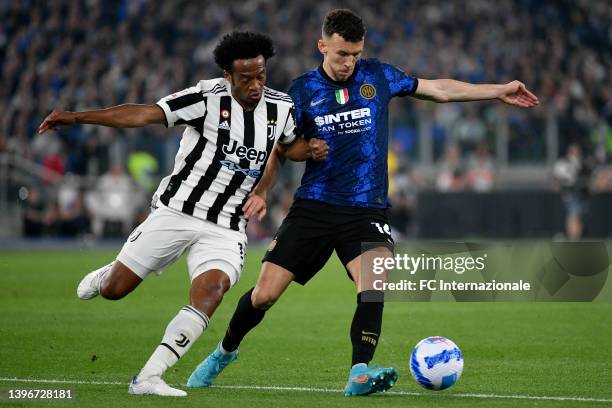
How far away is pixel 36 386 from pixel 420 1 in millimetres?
23189

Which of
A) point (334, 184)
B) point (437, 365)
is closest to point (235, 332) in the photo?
point (334, 184)

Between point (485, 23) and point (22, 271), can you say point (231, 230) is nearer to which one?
point (22, 271)

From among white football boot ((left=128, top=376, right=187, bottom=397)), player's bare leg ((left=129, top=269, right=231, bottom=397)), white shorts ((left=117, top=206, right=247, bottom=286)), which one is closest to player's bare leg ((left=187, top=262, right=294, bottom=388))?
white shorts ((left=117, top=206, right=247, bottom=286))

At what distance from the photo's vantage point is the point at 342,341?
33.2 ft

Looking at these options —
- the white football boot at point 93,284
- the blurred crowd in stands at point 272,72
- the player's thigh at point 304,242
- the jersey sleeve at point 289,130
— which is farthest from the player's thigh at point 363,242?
the blurred crowd in stands at point 272,72

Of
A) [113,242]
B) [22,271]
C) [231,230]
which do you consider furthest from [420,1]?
[231,230]

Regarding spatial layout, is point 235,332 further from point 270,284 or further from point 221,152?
point 221,152

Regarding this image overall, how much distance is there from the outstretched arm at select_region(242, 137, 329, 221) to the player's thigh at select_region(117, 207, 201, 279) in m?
0.38

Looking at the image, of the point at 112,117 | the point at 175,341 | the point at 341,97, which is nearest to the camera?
the point at 112,117

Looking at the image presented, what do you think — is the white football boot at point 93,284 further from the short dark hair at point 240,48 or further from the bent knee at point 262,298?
the short dark hair at point 240,48

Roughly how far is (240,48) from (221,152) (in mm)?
668

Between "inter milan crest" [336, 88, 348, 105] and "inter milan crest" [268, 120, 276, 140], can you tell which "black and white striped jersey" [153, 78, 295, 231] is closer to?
"inter milan crest" [268, 120, 276, 140]

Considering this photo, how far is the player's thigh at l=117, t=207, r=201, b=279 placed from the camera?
729cm

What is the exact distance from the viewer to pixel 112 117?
6.77 metres
